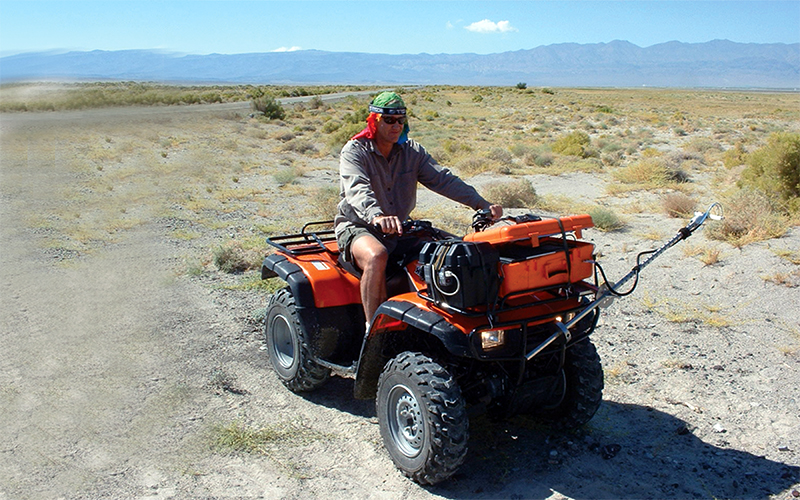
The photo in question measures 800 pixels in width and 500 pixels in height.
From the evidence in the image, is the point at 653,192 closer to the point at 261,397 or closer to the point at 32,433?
the point at 261,397

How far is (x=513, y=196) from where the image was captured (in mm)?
13414

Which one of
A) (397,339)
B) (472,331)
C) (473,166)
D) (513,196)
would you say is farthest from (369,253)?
(473,166)

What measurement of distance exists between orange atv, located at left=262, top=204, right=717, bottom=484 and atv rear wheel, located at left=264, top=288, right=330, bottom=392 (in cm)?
13

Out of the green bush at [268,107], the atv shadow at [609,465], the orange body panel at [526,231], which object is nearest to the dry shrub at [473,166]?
the atv shadow at [609,465]

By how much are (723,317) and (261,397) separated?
4848 millimetres

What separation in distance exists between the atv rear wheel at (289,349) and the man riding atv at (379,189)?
0.76 meters

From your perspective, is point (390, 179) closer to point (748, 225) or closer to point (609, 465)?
point (609, 465)

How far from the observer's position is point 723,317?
6.93m

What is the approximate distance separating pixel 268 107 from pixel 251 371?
28.6m

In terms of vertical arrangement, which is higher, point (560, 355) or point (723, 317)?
point (560, 355)

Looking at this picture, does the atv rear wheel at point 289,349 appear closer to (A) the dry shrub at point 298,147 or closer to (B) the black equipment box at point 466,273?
(B) the black equipment box at point 466,273

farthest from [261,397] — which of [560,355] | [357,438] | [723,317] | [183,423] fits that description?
[723,317]

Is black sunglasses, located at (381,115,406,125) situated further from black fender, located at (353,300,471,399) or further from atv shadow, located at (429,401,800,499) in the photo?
atv shadow, located at (429,401,800,499)

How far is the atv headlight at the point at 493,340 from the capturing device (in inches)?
140
